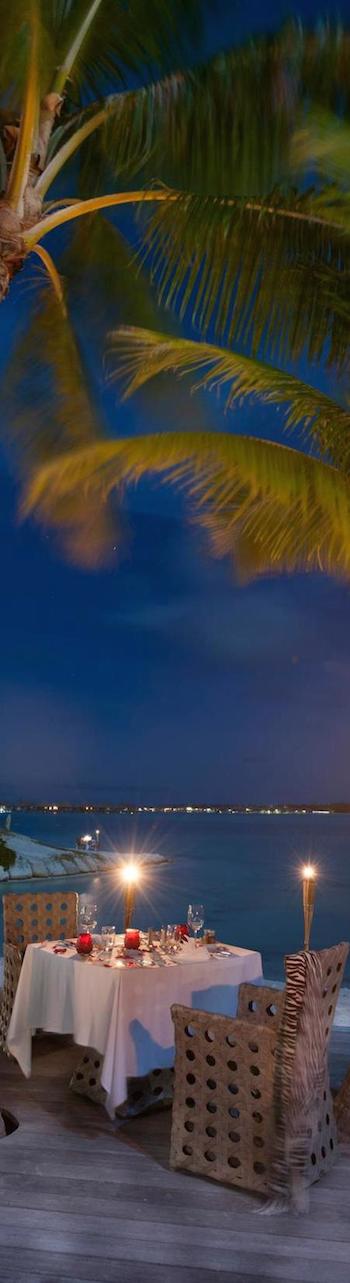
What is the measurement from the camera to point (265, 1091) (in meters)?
3.65

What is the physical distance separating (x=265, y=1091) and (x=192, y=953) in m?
1.18

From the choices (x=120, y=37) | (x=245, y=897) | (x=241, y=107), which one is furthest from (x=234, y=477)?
(x=245, y=897)

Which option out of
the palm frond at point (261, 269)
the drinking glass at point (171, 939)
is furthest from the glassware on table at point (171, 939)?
the palm frond at point (261, 269)

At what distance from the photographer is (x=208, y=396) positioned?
651 cm

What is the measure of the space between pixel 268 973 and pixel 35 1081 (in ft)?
27.4

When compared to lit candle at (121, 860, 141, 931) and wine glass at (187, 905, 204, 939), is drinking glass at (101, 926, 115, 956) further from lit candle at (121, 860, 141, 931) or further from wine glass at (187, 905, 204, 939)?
wine glass at (187, 905, 204, 939)

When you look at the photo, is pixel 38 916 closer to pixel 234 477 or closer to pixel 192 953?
pixel 192 953

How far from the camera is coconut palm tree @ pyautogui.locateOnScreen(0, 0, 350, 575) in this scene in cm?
458

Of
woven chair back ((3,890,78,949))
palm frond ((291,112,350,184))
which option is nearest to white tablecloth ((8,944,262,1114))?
woven chair back ((3,890,78,949))

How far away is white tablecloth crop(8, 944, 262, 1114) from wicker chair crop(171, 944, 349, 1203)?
38 cm

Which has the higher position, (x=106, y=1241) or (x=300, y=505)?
(x=300, y=505)

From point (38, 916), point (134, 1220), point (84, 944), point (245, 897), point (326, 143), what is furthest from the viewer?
point (245, 897)

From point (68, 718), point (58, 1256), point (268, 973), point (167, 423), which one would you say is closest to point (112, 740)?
point (68, 718)

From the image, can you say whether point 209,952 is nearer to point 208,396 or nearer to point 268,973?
point 208,396
